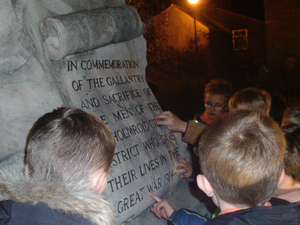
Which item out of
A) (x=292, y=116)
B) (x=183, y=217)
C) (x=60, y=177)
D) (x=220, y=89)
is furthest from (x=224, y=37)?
(x=60, y=177)

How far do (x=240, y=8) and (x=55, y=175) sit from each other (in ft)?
81.7

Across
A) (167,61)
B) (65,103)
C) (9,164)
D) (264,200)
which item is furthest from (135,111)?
(167,61)

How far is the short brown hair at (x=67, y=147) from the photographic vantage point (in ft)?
3.32

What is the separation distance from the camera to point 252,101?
2373mm

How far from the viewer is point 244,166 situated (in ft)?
3.53

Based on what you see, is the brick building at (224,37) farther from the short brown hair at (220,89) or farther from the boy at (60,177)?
the boy at (60,177)

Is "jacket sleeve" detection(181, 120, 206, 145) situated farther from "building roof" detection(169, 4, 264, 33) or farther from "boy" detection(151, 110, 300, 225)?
"building roof" detection(169, 4, 264, 33)

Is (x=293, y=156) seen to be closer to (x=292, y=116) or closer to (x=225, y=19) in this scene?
(x=292, y=116)

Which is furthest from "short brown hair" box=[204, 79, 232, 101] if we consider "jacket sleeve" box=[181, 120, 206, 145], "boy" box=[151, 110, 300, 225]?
"boy" box=[151, 110, 300, 225]

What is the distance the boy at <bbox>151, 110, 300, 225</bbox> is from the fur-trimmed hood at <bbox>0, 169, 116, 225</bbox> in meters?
0.43

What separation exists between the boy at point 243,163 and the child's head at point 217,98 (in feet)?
6.58

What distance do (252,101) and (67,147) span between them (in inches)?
71.5

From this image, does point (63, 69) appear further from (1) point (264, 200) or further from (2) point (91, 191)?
(1) point (264, 200)

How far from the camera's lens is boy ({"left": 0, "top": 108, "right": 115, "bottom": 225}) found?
37.6 inches
